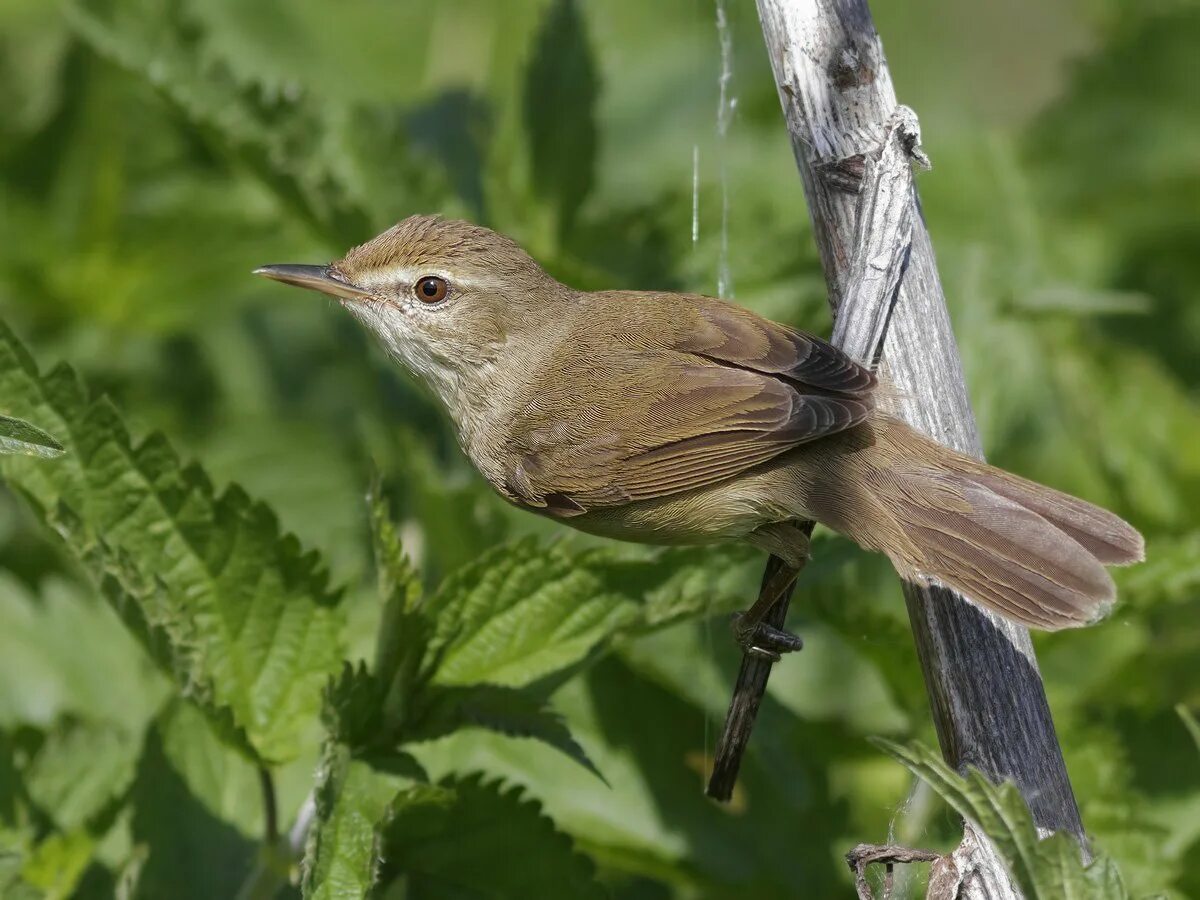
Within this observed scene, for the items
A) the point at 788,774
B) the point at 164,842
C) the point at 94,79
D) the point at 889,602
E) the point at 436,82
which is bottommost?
Result: the point at 164,842

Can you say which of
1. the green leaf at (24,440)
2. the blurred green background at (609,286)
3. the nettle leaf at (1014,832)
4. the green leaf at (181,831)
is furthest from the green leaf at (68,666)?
the nettle leaf at (1014,832)

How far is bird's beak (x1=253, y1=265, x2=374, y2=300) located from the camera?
A: 2.59 meters

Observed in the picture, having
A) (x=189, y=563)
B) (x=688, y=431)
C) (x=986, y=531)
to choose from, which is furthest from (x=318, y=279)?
(x=986, y=531)

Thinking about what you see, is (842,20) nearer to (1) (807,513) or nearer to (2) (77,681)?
(1) (807,513)

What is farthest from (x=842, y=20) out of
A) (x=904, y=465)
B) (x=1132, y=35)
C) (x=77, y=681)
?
(x=1132, y=35)

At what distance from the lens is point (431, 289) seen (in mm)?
2756

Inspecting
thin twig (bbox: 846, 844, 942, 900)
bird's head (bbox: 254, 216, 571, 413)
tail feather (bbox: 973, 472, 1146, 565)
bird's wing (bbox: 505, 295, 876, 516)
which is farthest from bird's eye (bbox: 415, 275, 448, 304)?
thin twig (bbox: 846, 844, 942, 900)

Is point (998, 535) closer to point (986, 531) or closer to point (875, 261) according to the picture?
point (986, 531)

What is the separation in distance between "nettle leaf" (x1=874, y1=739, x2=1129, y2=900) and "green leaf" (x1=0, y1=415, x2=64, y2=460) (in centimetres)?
100

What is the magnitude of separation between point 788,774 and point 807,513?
494 mm

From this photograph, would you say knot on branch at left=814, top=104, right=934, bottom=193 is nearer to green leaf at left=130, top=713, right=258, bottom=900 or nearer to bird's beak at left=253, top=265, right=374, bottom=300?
bird's beak at left=253, top=265, right=374, bottom=300

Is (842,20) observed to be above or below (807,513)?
above

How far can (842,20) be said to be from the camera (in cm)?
205

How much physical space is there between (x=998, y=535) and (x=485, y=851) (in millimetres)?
966
